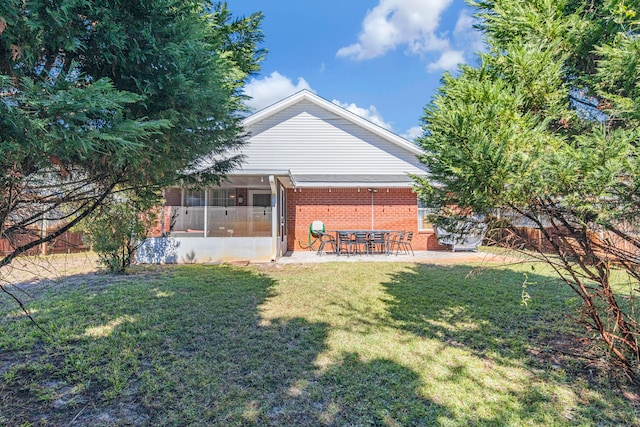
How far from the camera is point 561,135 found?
315 cm

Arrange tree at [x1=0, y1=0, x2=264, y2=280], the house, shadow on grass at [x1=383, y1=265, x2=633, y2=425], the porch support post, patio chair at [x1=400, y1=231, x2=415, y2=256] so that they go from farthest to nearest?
the house, patio chair at [x1=400, y1=231, x2=415, y2=256], the porch support post, shadow on grass at [x1=383, y1=265, x2=633, y2=425], tree at [x1=0, y1=0, x2=264, y2=280]

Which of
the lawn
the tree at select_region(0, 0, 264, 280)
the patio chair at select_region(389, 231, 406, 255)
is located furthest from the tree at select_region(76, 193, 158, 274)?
the patio chair at select_region(389, 231, 406, 255)

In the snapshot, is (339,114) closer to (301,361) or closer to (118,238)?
(118,238)

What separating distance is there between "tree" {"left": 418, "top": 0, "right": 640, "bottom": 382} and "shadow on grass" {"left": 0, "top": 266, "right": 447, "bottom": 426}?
203 centimetres

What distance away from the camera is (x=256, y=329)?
15.0 ft

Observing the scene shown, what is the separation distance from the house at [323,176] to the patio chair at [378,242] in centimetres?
101

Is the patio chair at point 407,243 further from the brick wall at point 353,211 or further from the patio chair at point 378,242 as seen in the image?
the patio chair at point 378,242

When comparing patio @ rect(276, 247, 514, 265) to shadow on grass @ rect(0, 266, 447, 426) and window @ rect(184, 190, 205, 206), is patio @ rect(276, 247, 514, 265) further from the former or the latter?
shadow on grass @ rect(0, 266, 447, 426)

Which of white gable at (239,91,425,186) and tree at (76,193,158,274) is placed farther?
white gable at (239,91,425,186)

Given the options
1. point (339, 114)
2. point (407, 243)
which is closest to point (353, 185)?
point (407, 243)

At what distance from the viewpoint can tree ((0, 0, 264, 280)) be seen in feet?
5.56

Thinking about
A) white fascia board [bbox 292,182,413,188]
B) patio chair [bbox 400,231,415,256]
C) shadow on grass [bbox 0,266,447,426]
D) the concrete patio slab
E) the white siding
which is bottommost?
shadow on grass [bbox 0,266,447,426]

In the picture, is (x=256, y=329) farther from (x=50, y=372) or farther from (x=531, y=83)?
(x=531, y=83)

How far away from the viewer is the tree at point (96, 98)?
169cm
